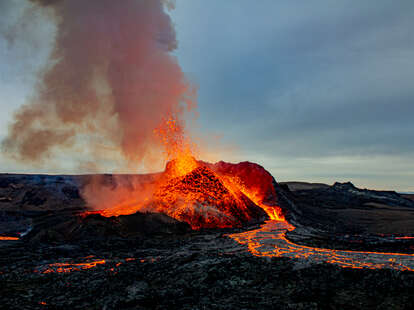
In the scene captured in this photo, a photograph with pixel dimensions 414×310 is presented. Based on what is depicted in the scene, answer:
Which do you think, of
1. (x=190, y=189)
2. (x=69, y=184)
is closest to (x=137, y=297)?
(x=190, y=189)

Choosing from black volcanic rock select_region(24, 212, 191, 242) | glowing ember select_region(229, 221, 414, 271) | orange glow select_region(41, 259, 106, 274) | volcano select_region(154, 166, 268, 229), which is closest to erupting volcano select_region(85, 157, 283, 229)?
volcano select_region(154, 166, 268, 229)

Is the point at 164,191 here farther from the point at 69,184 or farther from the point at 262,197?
the point at 69,184

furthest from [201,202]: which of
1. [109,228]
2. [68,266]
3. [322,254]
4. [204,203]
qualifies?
[68,266]

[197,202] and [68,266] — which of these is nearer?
[68,266]

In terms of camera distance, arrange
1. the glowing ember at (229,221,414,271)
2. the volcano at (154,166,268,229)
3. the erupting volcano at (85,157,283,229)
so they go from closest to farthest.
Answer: the glowing ember at (229,221,414,271) → the volcano at (154,166,268,229) → the erupting volcano at (85,157,283,229)

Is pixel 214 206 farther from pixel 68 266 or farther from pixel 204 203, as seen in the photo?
pixel 68 266

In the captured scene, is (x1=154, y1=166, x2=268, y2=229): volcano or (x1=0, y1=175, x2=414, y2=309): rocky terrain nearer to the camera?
(x1=0, y1=175, x2=414, y2=309): rocky terrain

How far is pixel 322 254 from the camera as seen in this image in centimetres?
1422

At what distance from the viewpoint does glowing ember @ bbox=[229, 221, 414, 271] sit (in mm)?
11547

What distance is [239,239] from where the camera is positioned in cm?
1991

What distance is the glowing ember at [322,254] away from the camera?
11.5 metres

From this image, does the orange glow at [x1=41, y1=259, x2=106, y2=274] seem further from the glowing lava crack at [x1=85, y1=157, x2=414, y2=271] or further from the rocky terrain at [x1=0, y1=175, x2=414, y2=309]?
the glowing lava crack at [x1=85, y1=157, x2=414, y2=271]

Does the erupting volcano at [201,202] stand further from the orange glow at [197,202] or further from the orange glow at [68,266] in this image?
the orange glow at [68,266]

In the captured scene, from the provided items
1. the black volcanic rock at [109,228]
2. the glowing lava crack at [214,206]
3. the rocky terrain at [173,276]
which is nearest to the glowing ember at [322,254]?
the glowing lava crack at [214,206]
